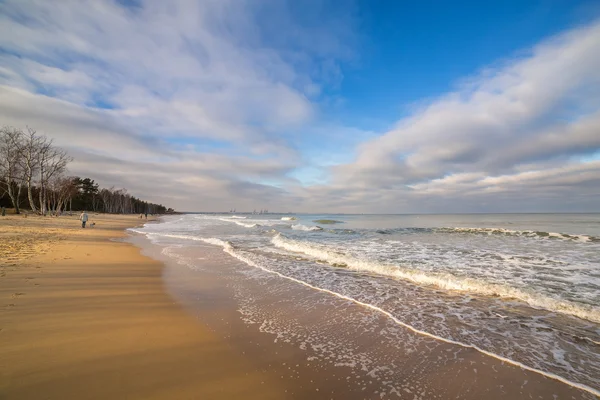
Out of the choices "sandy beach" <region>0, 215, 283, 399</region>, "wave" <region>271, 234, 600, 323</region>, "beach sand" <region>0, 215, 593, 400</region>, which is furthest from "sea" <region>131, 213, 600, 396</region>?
"sandy beach" <region>0, 215, 283, 399</region>

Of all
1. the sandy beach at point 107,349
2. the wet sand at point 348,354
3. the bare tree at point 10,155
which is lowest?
the wet sand at point 348,354

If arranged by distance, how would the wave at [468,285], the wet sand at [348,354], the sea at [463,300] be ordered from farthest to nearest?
the wave at [468,285] → the sea at [463,300] → the wet sand at [348,354]

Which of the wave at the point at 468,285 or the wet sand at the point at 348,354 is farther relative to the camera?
the wave at the point at 468,285

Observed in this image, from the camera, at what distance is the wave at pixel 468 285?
605 cm

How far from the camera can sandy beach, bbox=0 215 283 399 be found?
9.61ft

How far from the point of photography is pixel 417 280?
8828 millimetres

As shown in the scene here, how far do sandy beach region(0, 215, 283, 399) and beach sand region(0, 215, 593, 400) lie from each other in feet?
0.05

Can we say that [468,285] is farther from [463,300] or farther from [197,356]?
[197,356]

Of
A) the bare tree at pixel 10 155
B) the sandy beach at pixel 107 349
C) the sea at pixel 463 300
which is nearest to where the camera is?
the sandy beach at pixel 107 349

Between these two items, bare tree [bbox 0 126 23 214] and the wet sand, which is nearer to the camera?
the wet sand

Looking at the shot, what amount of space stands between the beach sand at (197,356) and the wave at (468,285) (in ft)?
12.7

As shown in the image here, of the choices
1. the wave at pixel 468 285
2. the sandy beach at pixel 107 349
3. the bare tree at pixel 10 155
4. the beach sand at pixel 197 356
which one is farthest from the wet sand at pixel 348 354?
the bare tree at pixel 10 155

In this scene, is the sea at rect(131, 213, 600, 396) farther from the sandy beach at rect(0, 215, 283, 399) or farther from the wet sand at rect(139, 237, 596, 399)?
the sandy beach at rect(0, 215, 283, 399)

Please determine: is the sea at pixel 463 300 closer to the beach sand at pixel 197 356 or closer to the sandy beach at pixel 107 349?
the beach sand at pixel 197 356
